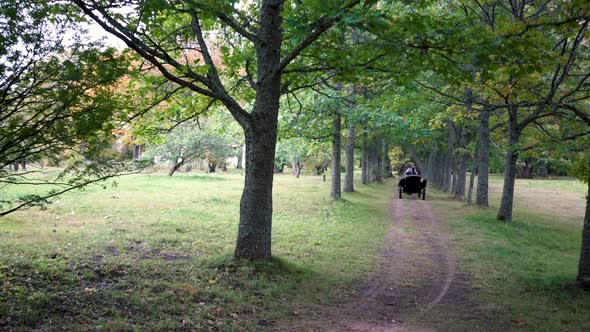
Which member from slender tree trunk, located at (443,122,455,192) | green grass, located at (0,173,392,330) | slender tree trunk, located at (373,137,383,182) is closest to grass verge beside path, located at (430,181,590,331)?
green grass, located at (0,173,392,330)

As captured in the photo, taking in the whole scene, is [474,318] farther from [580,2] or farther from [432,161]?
[432,161]

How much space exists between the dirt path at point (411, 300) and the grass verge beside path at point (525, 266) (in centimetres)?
40

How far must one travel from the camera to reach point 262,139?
745cm

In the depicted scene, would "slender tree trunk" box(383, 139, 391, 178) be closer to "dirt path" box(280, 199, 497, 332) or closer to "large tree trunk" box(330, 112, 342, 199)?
"large tree trunk" box(330, 112, 342, 199)

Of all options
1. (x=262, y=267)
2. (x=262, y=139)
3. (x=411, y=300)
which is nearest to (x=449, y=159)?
(x=411, y=300)

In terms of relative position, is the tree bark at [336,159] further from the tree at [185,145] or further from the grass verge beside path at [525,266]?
the tree at [185,145]

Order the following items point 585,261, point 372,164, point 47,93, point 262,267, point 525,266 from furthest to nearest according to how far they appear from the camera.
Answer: point 372,164 < point 525,266 < point 262,267 < point 585,261 < point 47,93

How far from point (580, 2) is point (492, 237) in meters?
7.87

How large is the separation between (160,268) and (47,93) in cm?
364

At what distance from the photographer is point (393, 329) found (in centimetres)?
556

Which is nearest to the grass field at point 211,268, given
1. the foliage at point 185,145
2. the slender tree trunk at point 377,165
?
the foliage at point 185,145

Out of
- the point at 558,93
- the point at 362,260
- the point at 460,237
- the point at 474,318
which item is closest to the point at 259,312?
the point at 474,318

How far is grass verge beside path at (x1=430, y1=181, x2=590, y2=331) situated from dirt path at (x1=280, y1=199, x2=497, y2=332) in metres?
0.40

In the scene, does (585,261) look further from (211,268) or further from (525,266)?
(211,268)
